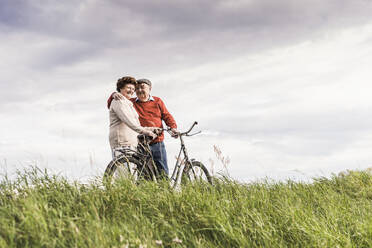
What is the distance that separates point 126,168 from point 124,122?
91 cm

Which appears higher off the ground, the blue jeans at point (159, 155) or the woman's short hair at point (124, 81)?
the woman's short hair at point (124, 81)

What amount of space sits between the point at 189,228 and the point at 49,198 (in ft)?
6.08

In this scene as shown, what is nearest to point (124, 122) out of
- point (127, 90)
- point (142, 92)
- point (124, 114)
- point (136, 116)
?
point (124, 114)

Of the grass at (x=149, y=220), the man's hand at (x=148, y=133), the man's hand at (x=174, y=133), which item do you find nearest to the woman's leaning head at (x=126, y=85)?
the man's hand at (x=148, y=133)

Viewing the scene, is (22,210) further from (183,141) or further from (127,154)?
(183,141)

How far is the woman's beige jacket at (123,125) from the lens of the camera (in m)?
6.79

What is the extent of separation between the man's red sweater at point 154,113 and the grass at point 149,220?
234 cm

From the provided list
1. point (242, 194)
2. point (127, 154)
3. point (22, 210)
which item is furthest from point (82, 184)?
point (242, 194)

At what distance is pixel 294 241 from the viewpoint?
4938 millimetres

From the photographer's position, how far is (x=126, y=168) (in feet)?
20.8

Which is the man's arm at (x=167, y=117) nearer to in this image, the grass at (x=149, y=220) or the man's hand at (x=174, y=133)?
the man's hand at (x=174, y=133)

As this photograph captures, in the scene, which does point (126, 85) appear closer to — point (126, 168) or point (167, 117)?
point (167, 117)

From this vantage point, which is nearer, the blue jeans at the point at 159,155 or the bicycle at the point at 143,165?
the bicycle at the point at 143,165

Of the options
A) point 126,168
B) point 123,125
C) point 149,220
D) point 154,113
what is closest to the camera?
point 149,220
